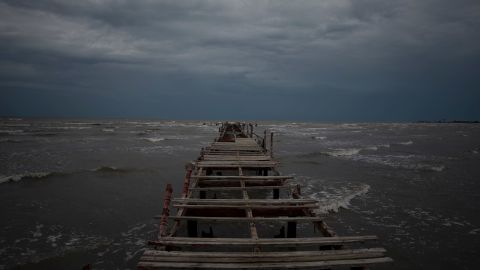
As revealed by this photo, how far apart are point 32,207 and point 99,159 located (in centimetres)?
1248

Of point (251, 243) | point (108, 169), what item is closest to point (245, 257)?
point (251, 243)

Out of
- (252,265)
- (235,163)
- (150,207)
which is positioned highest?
(235,163)

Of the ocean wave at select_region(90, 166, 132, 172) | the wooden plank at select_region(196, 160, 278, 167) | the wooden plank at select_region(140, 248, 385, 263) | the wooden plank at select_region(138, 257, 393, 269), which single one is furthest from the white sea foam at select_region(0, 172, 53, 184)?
the wooden plank at select_region(138, 257, 393, 269)

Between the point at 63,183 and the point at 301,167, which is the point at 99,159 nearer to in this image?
the point at 63,183

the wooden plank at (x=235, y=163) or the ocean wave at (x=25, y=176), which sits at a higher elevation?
the wooden plank at (x=235, y=163)

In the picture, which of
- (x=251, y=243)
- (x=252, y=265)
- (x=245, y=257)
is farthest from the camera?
(x=251, y=243)

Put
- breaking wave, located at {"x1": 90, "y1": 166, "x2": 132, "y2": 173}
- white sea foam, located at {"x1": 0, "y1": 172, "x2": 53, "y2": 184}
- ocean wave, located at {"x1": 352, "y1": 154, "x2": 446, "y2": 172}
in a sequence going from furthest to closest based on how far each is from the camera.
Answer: ocean wave, located at {"x1": 352, "y1": 154, "x2": 446, "y2": 172}
breaking wave, located at {"x1": 90, "y1": 166, "x2": 132, "y2": 173}
white sea foam, located at {"x1": 0, "y1": 172, "x2": 53, "y2": 184}

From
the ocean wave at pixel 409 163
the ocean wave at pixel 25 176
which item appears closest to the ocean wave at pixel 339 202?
the ocean wave at pixel 409 163

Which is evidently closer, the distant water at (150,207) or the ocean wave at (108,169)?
the distant water at (150,207)

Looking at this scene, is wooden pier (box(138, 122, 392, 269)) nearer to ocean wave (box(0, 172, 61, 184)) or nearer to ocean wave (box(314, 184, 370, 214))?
ocean wave (box(314, 184, 370, 214))

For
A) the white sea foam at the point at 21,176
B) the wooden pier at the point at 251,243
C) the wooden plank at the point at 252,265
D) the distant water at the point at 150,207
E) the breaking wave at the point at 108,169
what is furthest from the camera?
the breaking wave at the point at 108,169

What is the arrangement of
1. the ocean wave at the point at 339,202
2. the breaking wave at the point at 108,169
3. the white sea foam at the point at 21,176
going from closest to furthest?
the ocean wave at the point at 339,202 < the white sea foam at the point at 21,176 < the breaking wave at the point at 108,169

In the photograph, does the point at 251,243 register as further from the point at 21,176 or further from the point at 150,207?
the point at 21,176

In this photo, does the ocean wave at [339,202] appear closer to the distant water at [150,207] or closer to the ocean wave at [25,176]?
the distant water at [150,207]
